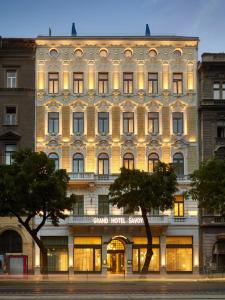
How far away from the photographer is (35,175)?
67125 mm

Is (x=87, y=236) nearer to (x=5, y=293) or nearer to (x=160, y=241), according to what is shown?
(x=160, y=241)

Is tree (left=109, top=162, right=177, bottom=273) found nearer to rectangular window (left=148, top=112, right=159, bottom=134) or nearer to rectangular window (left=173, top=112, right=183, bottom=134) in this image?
rectangular window (left=148, top=112, right=159, bottom=134)

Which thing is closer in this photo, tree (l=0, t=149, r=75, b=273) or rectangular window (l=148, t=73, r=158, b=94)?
tree (l=0, t=149, r=75, b=273)

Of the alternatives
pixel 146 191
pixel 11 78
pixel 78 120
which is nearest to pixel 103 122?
pixel 78 120

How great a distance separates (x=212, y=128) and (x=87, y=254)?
1842 centimetres

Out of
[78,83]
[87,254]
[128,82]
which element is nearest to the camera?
[87,254]

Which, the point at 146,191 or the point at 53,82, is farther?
the point at 53,82

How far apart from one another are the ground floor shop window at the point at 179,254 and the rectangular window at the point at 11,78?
2285 cm

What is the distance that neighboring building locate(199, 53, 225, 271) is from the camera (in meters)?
79.2

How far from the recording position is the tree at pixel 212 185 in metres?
66.9

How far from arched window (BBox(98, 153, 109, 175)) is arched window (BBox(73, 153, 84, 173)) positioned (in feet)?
6.17

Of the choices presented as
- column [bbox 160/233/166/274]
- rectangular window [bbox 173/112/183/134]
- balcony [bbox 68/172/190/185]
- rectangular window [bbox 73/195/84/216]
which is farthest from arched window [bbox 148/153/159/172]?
rectangular window [bbox 73/195/84/216]

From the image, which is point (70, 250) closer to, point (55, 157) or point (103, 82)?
point (55, 157)

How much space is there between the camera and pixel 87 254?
79.7 metres
